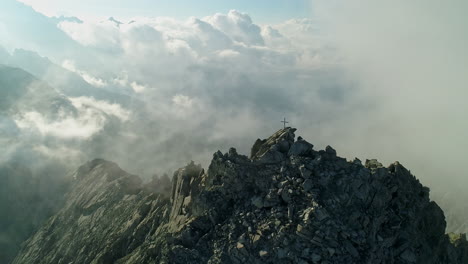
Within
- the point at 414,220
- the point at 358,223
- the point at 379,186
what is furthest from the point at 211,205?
the point at 414,220

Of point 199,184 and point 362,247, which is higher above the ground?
point 199,184

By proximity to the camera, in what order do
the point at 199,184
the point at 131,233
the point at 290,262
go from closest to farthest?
the point at 290,262
the point at 199,184
the point at 131,233

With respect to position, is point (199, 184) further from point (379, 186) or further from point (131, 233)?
point (379, 186)

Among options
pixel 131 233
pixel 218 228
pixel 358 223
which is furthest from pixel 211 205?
pixel 131 233

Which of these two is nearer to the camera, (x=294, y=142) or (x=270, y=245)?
(x=270, y=245)

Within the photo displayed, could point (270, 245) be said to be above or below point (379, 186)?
below

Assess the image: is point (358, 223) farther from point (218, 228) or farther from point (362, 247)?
point (218, 228)

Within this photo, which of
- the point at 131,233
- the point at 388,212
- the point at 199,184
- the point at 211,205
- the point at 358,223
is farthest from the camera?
the point at 131,233

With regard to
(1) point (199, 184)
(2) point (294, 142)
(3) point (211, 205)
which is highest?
(2) point (294, 142)

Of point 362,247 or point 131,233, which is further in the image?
point 131,233
